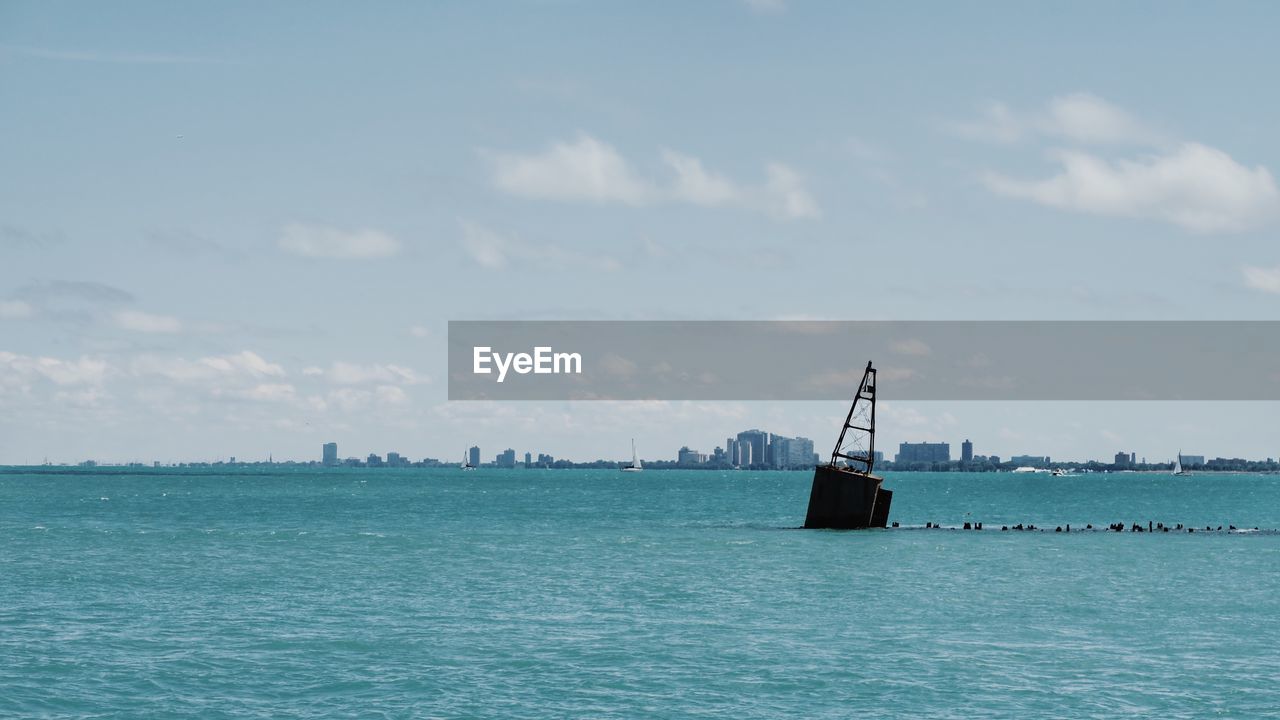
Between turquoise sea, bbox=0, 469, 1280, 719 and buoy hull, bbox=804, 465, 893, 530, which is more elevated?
buoy hull, bbox=804, 465, 893, 530

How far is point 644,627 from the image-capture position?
47688 mm

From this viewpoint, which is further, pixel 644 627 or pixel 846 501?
pixel 846 501

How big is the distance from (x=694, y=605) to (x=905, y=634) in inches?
A: 407

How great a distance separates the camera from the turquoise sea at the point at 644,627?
35.3 meters

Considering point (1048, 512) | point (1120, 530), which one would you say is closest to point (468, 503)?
point (1048, 512)

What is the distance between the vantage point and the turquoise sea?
1391 inches

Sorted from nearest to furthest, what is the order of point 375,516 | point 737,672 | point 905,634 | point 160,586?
1. point 737,672
2. point 905,634
3. point 160,586
4. point 375,516

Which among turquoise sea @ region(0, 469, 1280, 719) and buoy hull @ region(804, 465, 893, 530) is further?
buoy hull @ region(804, 465, 893, 530)

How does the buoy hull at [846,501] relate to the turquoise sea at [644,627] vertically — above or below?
above

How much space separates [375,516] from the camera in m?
137

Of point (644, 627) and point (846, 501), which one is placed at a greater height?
point (846, 501)

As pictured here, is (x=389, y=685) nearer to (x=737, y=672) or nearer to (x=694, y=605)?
(x=737, y=672)

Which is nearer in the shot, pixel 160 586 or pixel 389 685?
pixel 389 685

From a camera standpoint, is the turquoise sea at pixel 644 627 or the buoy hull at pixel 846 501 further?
the buoy hull at pixel 846 501
